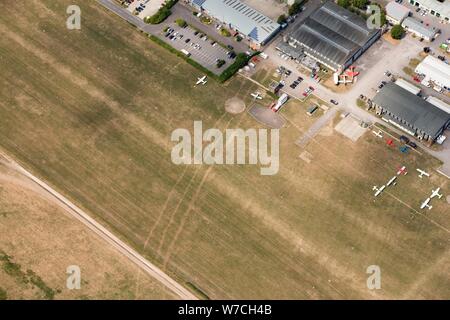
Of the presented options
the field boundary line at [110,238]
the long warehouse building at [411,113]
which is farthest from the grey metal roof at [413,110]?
the field boundary line at [110,238]

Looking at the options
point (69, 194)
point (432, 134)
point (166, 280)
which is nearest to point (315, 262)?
point (166, 280)

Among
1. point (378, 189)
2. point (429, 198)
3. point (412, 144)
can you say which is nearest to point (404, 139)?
point (412, 144)

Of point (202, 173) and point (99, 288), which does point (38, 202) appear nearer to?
point (99, 288)

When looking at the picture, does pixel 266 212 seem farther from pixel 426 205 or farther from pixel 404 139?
pixel 404 139

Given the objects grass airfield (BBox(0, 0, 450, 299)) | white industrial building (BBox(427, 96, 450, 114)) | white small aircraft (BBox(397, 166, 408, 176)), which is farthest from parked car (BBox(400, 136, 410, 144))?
white industrial building (BBox(427, 96, 450, 114))

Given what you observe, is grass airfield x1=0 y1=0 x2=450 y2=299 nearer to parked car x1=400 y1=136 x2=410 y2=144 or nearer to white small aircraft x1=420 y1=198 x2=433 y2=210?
white small aircraft x1=420 y1=198 x2=433 y2=210
